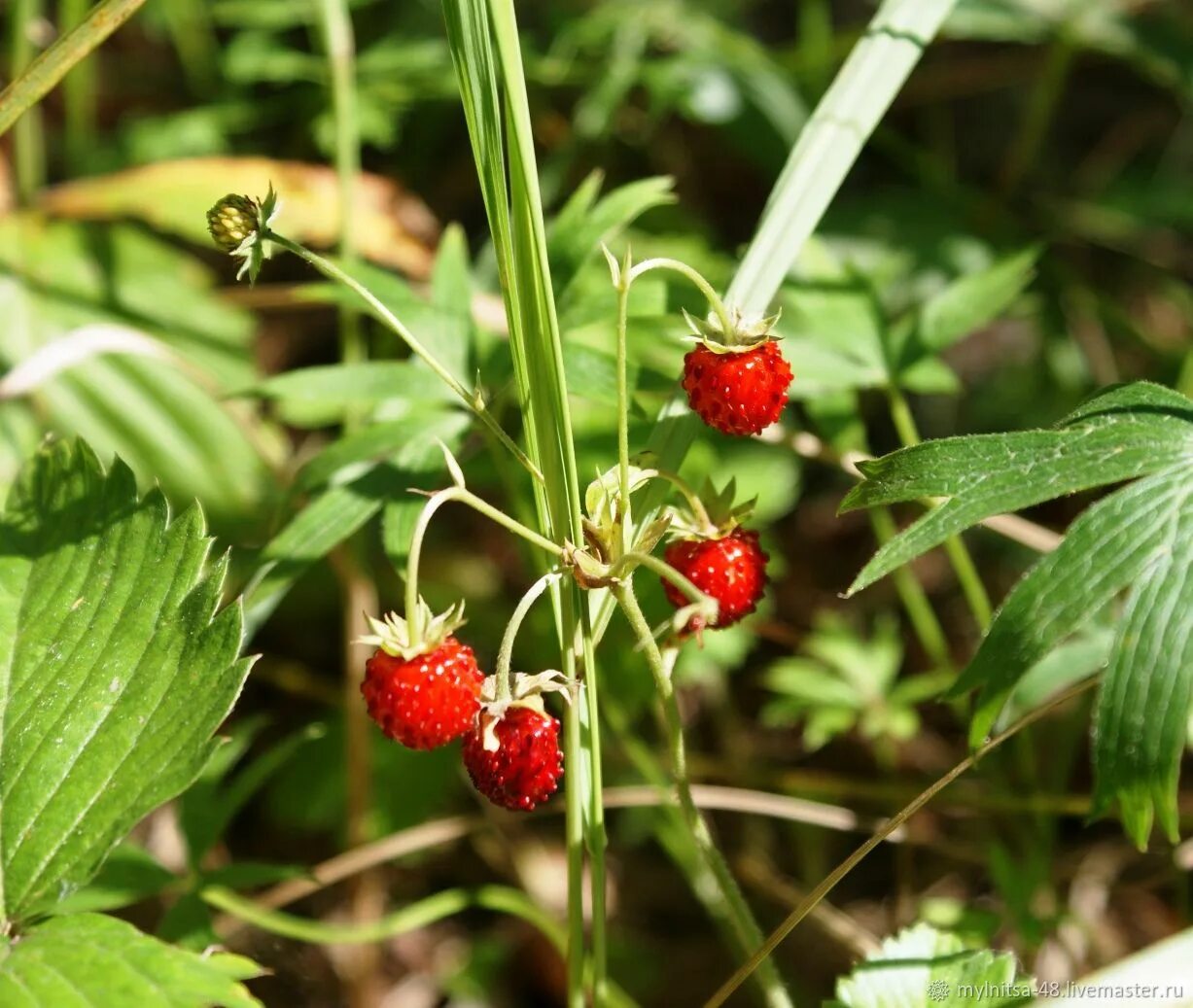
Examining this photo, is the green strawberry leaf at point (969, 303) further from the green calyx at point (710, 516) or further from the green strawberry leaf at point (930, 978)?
the green strawberry leaf at point (930, 978)

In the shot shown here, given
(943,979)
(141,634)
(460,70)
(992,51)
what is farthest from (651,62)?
(943,979)

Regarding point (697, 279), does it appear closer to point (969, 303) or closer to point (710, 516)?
point (710, 516)

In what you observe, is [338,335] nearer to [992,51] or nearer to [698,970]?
[698,970]

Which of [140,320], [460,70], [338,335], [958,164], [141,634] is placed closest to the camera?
[460,70]

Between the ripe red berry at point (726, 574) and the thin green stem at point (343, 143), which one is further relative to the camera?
the thin green stem at point (343, 143)

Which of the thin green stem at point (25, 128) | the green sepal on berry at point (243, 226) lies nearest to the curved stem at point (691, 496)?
the green sepal on berry at point (243, 226)

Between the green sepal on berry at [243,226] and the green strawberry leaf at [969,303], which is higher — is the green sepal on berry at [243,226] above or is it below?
below

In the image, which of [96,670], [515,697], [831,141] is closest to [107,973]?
[96,670]
